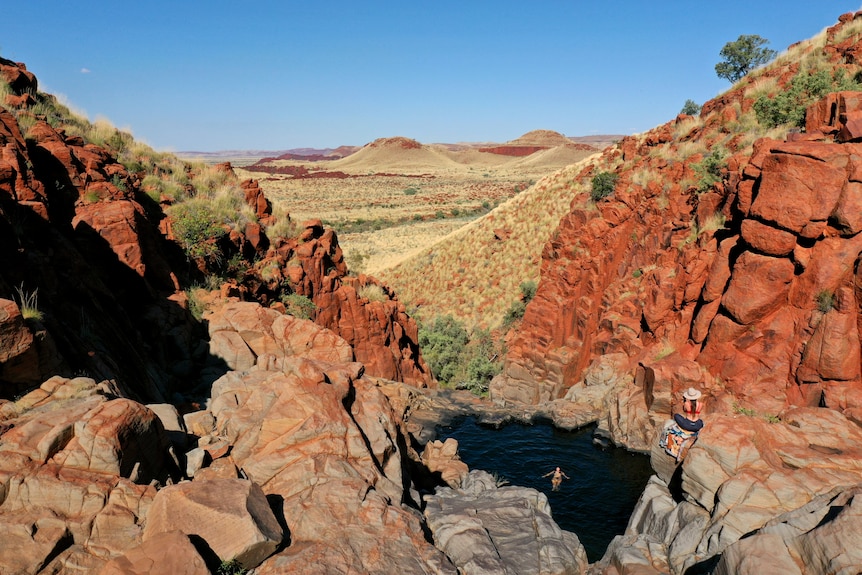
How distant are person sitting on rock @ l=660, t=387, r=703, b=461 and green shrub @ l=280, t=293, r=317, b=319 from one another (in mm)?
15491

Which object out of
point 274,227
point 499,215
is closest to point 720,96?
point 499,215

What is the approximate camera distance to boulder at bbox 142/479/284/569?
7.58 metres

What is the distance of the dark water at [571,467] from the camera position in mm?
16094

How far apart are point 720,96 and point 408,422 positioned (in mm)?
26203

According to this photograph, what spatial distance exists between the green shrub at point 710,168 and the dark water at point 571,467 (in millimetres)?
12554

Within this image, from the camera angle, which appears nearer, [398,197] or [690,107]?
[690,107]

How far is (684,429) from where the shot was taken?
43.6 feet

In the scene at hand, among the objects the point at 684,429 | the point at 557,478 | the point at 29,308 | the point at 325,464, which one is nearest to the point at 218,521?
the point at 325,464

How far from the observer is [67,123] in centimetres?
2141

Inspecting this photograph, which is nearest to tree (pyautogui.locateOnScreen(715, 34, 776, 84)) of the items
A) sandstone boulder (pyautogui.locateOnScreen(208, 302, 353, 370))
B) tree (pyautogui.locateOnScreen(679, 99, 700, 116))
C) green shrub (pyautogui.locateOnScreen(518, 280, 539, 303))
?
tree (pyautogui.locateOnScreen(679, 99, 700, 116))

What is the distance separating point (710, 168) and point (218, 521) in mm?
25629

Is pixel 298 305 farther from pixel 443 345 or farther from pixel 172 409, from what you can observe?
pixel 443 345

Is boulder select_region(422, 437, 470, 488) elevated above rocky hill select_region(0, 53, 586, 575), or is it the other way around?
rocky hill select_region(0, 53, 586, 575)

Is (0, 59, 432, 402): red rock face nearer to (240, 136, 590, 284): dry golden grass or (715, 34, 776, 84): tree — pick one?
(240, 136, 590, 284): dry golden grass
